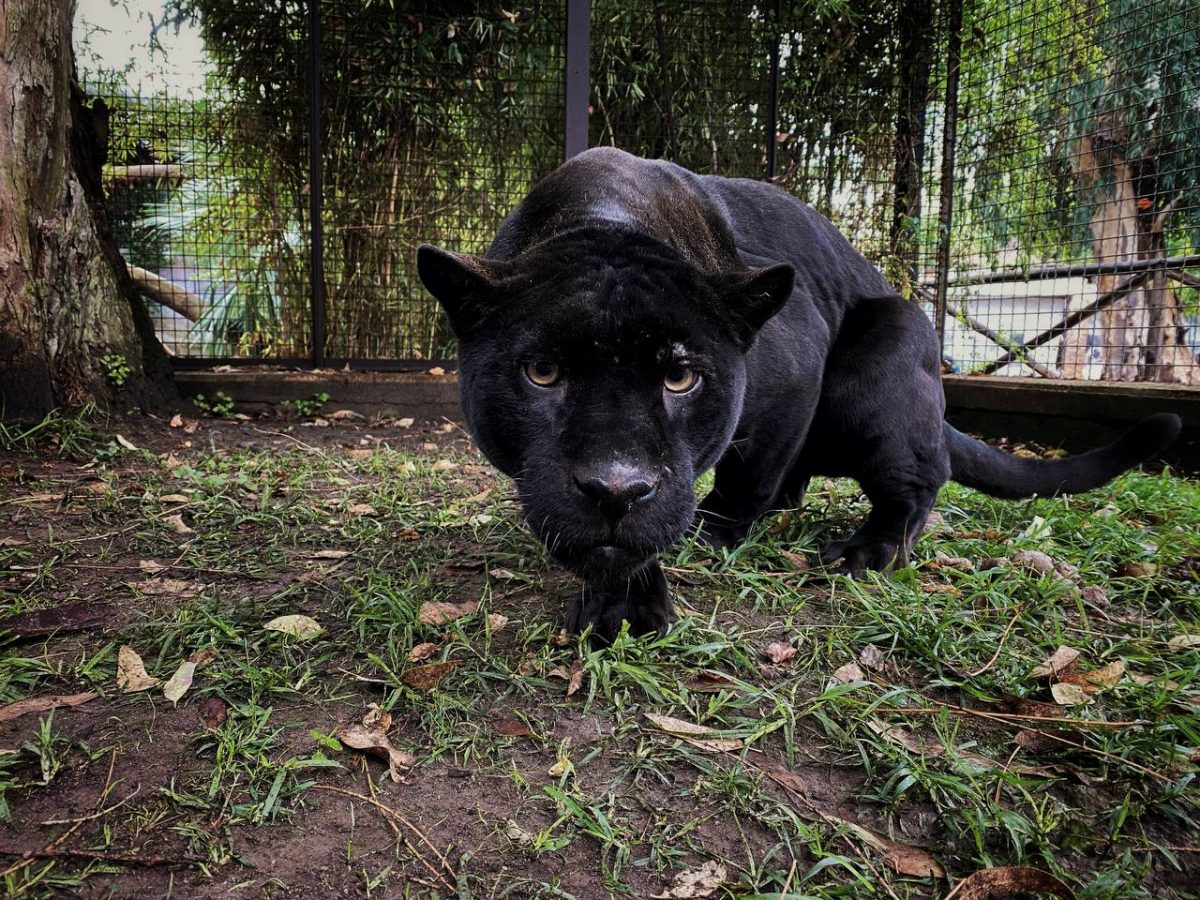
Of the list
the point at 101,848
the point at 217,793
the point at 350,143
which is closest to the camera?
the point at 101,848

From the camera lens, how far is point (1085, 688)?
6.77ft

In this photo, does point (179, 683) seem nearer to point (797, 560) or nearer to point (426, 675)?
point (426, 675)

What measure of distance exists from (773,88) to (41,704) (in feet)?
20.5

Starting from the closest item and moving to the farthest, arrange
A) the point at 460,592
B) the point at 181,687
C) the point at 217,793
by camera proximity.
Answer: the point at 217,793 → the point at 181,687 → the point at 460,592

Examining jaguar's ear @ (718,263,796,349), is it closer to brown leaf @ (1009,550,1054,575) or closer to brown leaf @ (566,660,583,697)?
brown leaf @ (566,660,583,697)

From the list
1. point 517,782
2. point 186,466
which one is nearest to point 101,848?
point 517,782

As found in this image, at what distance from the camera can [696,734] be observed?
184 cm

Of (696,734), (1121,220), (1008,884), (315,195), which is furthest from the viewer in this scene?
(315,195)

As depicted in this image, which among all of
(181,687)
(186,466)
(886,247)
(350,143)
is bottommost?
(181,687)

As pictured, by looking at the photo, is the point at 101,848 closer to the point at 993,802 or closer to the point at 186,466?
the point at 993,802

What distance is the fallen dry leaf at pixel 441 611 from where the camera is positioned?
2.32 meters

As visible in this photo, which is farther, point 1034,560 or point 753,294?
point 1034,560

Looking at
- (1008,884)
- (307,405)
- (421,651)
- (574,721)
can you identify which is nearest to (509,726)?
(574,721)

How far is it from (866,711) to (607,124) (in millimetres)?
5632
